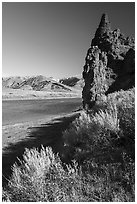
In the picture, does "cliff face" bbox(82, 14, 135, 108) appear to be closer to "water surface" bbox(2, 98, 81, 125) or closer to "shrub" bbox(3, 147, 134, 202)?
"shrub" bbox(3, 147, 134, 202)

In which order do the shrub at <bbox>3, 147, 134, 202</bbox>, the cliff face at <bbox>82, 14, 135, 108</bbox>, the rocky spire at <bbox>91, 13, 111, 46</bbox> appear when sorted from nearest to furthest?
the shrub at <bbox>3, 147, 134, 202</bbox> < the cliff face at <bbox>82, 14, 135, 108</bbox> < the rocky spire at <bbox>91, 13, 111, 46</bbox>

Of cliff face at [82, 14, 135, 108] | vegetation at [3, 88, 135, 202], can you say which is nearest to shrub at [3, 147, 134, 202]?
vegetation at [3, 88, 135, 202]

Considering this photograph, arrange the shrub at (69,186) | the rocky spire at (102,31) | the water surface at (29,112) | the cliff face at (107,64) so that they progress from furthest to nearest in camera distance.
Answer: the water surface at (29,112), the rocky spire at (102,31), the cliff face at (107,64), the shrub at (69,186)

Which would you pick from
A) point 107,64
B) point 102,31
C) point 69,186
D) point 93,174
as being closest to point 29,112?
point 102,31

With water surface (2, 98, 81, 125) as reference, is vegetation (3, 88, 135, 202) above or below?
above

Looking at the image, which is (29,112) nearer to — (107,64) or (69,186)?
(107,64)

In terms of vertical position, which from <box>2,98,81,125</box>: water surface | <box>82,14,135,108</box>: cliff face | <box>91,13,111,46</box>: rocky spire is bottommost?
<box>2,98,81,125</box>: water surface

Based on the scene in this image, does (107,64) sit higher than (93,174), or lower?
higher

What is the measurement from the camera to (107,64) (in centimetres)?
1789

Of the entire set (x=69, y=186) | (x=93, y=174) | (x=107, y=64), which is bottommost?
(x=69, y=186)

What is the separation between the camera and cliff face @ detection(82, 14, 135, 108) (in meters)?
15.5

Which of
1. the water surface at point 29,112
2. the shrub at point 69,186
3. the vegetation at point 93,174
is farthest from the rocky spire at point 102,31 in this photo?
the shrub at point 69,186

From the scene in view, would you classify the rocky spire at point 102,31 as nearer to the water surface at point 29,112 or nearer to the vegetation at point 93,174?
the water surface at point 29,112

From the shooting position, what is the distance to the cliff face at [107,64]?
15508 millimetres
